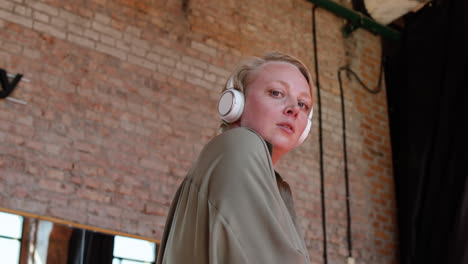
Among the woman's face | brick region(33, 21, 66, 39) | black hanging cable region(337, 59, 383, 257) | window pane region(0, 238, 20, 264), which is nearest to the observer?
the woman's face

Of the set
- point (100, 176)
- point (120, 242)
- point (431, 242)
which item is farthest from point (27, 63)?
point (431, 242)

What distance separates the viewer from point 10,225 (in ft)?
14.1

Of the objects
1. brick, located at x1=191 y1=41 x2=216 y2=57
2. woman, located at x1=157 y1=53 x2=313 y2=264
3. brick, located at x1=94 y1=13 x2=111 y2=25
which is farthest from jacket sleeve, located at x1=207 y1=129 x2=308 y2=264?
brick, located at x1=191 y1=41 x2=216 y2=57

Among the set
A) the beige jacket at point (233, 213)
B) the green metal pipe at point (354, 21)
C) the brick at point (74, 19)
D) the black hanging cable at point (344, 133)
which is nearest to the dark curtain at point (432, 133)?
the green metal pipe at point (354, 21)

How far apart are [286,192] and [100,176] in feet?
10.6

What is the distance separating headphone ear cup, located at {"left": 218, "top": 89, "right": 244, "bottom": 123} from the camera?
1838mm

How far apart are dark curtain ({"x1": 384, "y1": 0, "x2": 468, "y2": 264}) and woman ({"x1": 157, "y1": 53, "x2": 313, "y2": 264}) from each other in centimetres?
465

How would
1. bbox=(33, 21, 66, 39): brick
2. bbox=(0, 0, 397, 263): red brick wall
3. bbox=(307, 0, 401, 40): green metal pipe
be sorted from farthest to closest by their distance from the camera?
bbox=(307, 0, 401, 40): green metal pipe, bbox=(33, 21, 66, 39): brick, bbox=(0, 0, 397, 263): red brick wall

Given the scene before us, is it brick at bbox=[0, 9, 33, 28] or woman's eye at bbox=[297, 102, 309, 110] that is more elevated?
brick at bbox=[0, 9, 33, 28]

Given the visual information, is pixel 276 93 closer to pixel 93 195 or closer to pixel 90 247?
pixel 90 247

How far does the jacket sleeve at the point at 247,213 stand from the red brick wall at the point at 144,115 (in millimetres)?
3289

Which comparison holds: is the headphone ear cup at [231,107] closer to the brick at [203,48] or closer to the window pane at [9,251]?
the window pane at [9,251]

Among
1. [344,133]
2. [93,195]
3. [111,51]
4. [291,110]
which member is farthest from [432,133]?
[291,110]

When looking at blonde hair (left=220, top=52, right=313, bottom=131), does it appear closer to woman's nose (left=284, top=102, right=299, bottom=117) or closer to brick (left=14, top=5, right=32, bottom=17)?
woman's nose (left=284, top=102, right=299, bottom=117)
